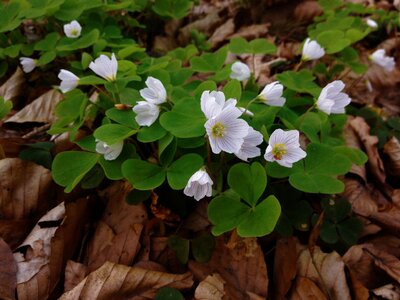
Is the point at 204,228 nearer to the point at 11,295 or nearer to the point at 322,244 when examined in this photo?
the point at 322,244

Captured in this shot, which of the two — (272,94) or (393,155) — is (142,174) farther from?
(393,155)

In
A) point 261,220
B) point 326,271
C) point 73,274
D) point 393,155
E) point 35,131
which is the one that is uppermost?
point 261,220

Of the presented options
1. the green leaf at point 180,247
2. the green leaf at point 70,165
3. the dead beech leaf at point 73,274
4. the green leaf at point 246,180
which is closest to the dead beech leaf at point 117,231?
the dead beech leaf at point 73,274

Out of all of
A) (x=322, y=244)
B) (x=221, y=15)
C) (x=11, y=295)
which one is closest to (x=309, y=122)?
(x=322, y=244)

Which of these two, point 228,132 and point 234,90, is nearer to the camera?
point 228,132

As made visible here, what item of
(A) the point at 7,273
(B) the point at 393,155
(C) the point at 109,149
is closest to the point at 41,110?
(C) the point at 109,149

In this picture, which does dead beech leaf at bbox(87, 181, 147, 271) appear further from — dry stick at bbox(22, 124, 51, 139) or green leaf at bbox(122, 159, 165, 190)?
dry stick at bbox(22, 124, 51, 139)
